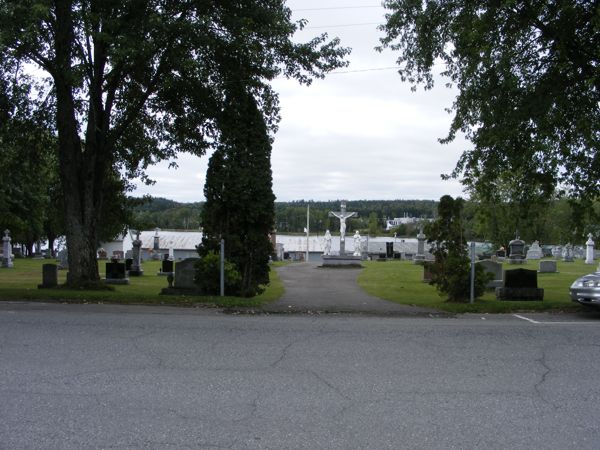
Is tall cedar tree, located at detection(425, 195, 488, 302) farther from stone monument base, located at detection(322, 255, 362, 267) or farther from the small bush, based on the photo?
stone monument base, located at detection(322, 255, 362, 267)

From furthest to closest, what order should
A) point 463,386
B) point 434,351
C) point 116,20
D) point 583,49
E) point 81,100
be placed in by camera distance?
point 81,100 < point 583,49 < point 116,20 < point 434,351 < point 463,386

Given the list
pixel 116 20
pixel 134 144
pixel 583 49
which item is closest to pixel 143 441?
pixel 116 20

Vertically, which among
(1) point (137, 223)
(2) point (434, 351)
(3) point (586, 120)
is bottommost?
(2) point (434, 351)

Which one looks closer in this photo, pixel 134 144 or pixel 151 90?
pixel 151 90

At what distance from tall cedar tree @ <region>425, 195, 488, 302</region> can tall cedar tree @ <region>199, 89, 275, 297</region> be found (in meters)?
4.63

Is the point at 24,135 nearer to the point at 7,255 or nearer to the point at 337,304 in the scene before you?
the point at 337,304

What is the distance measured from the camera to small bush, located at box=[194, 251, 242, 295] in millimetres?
14539

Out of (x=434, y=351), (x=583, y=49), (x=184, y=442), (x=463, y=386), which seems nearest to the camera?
(x=184, y=442)

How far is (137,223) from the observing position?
22.2 metres

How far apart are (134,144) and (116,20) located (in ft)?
23.2

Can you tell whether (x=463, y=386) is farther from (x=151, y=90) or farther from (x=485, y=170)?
(x=151, y=90)

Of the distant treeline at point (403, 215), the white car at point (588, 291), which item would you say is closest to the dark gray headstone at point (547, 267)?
the distant treeline at point (403, 215)

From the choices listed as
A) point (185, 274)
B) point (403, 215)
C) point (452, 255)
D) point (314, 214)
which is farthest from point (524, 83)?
point (403, 215)

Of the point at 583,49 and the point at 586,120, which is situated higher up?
the point at 583,49
